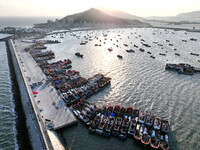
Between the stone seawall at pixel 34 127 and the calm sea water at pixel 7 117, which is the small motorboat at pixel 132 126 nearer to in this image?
the stone seawall at pixel 34 127

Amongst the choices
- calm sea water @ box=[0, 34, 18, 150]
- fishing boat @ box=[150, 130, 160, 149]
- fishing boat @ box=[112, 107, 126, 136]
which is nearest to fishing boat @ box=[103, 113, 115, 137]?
fishing boat @ box=[112, 107, 126, 136]

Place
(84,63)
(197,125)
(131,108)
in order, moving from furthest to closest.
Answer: (84,63)
(131,108)
(197,125)

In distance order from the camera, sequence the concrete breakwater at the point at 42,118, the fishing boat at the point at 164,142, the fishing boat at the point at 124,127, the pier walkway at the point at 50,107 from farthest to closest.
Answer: the pier walkway at the point at 50,107, the fishing boat at the point at 124,127, the fishing boat at the point at 164,142, the concrete breakwater at the point at 42,118

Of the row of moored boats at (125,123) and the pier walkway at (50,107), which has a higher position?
the pier walkway at (50,107)

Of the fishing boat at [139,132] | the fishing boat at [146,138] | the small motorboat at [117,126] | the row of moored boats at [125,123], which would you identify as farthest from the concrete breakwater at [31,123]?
the fishing boat at [146,138]

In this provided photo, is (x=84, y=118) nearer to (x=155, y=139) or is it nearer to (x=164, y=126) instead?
(x=155, y=139)

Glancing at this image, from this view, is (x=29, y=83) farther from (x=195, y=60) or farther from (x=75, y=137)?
(x=195, y=60)

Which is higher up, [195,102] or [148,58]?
[148,58]

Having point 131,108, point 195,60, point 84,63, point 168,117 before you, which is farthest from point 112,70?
point 195,60
